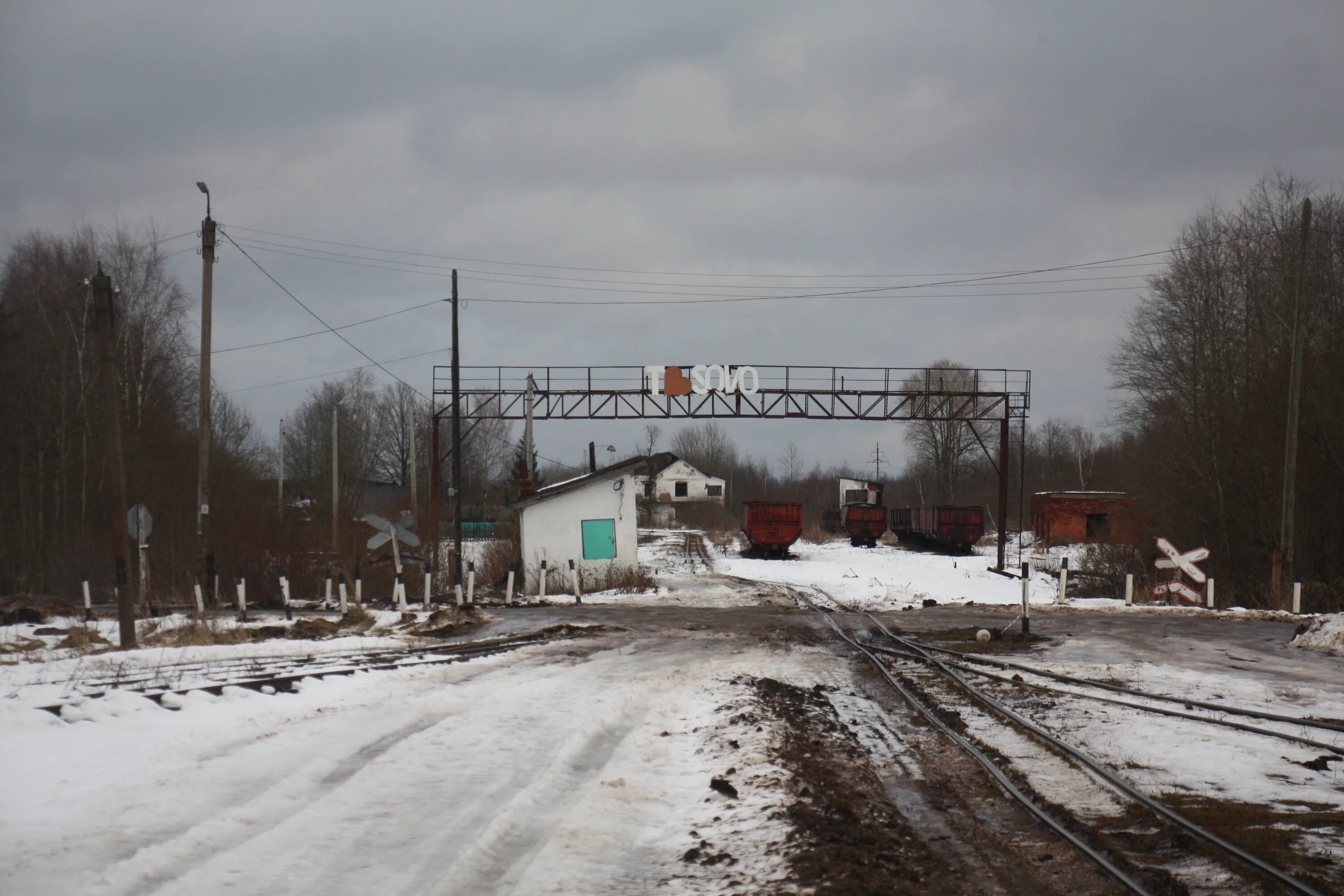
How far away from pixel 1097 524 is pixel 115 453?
50.7 m

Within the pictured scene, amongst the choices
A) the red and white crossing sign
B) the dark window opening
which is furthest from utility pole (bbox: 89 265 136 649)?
the dark window opening

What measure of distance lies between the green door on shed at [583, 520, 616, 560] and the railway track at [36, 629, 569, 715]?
Result: 1286cm

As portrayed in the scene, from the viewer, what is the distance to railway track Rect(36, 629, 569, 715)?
1012 centimetres

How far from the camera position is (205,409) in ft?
78.3

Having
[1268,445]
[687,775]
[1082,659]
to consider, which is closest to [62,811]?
[687,775]

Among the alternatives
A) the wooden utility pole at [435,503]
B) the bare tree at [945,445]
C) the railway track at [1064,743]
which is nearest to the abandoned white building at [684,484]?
the bare tree at [945,445]

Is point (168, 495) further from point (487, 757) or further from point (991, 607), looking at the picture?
point (487, 757)

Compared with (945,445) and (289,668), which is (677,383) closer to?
(289,668)

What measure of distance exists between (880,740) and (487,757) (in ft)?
11.1

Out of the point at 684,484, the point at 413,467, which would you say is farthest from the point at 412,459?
the point at 684,484

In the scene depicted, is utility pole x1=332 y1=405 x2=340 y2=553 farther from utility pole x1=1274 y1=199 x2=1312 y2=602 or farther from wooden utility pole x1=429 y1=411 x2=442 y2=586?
utility pole x1=1274 y1=199 x2=1312 y2=602

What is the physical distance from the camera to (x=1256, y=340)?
109ft

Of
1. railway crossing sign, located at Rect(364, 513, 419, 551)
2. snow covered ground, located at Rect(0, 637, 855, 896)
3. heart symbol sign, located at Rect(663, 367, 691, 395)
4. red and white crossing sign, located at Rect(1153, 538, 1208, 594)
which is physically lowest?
snow covered ground, located at Rect(0, 637, 855, 896)

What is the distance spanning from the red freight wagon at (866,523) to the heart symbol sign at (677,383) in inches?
951
